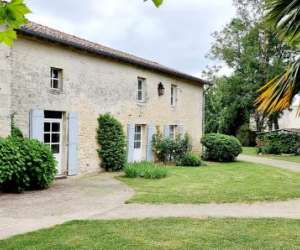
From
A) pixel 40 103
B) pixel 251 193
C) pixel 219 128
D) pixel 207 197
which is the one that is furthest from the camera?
pixel 219 128

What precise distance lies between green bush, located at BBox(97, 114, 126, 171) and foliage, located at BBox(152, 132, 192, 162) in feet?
10.4

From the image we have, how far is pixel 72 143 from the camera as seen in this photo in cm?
1426

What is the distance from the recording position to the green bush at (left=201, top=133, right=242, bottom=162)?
21484 mm

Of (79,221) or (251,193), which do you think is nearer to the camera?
(79,221)

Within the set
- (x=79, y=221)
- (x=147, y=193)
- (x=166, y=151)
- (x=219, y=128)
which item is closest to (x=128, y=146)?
(x=166, y=151)

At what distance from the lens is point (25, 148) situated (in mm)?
10984

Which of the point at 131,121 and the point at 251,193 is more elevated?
the point at 131,121

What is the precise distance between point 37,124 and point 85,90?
2.76 metres

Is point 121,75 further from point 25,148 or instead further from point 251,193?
point 251,193

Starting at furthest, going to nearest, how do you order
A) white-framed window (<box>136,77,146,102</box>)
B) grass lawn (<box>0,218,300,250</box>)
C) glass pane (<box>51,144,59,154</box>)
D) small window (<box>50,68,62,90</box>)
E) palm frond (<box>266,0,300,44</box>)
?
1. white-framed window (<box>136,77,146,102</box>)
2. glass pane (<box>51,144,59,154</box>)
3. small window (<box>50,68,62,90</box>)
4. palm frond (<box>266,0,300,44</box>)
5. grass lawn (<box>0,218,300,250</box>)

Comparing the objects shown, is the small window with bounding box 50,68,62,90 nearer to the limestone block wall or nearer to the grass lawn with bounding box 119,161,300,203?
the limestone block wall

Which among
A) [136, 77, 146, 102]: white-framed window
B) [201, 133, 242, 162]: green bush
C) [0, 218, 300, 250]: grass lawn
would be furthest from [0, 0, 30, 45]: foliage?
[201, 133, 242, 162]: green bush

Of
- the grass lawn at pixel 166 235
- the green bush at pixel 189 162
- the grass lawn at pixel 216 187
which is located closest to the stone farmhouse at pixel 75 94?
the green bush at pixel 189 162

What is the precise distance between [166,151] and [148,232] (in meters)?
12.9
